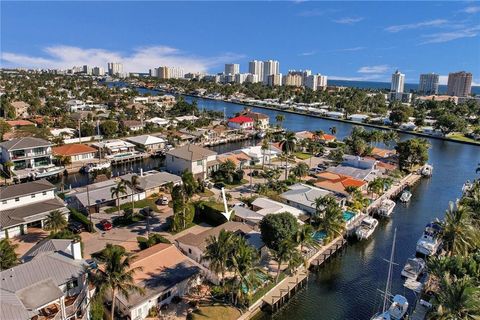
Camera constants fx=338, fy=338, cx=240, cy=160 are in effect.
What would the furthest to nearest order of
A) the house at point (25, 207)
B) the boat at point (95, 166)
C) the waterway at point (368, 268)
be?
the boat at point (95, 166) → the house at point (25, 207) → the waterway at point (368, 268)

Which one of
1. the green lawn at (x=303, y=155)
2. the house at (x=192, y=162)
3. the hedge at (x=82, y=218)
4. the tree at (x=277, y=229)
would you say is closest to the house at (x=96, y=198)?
the hedge at (x=82, y=218)

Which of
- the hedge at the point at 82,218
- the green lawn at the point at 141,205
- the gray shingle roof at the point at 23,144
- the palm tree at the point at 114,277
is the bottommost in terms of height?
the green lawn at the point at 141,205

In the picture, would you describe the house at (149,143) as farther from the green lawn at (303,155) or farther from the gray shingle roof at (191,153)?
the green lawn at (303,155)

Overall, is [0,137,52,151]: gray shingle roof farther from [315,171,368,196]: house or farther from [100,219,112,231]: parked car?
[315,171,368,196]: house

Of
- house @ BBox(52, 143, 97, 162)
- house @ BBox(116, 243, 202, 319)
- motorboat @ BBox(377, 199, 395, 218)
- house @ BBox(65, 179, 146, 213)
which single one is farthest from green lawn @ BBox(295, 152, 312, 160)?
house @ BBox(116, 243, 202, 319)

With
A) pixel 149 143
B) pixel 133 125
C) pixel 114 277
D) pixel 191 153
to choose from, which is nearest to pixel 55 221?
pixel 114 277

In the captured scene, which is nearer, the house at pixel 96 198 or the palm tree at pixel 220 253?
the palm tree at pixel 220 253
